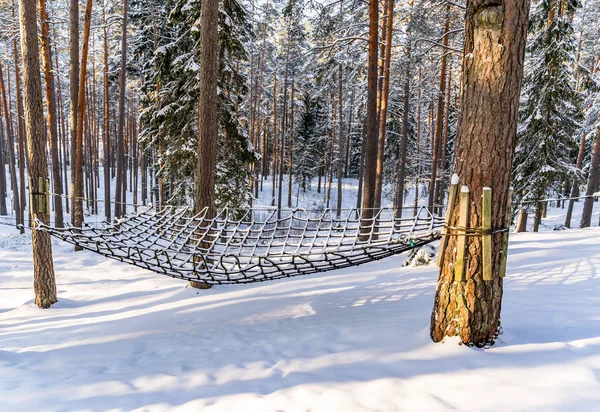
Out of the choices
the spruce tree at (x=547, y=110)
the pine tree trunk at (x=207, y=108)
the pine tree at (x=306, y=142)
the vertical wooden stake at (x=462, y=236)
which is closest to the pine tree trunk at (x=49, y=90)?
the pine tree trunk at (x=207, y=108)

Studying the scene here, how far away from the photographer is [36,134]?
4.18 m

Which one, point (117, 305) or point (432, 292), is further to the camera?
point (117, 305)

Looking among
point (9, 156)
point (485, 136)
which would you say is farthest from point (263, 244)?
point (9, 156)

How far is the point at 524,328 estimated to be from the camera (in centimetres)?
207

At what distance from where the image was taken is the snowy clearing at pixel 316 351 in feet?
5.29

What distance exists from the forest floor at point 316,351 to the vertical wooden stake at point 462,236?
446mm

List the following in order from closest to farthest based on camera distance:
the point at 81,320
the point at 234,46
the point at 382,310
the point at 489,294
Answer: the point at 489,294 < the point at 382,310 < the point at 81,320 < the point at 234,46

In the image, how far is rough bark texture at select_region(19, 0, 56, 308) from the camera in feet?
12.9

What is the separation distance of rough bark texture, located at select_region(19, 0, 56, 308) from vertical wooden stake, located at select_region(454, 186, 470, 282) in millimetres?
4618

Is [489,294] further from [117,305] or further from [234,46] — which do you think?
[234,46]

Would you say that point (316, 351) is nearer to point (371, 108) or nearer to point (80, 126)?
point (371, 108)

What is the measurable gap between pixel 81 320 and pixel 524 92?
10.9m

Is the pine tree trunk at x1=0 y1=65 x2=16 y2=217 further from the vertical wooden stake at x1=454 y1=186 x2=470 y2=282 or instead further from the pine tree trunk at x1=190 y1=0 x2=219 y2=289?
the vertical wooden stake at x1=454 y1=186 x2=470 y2=282

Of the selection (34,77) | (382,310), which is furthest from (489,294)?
(34,77)
